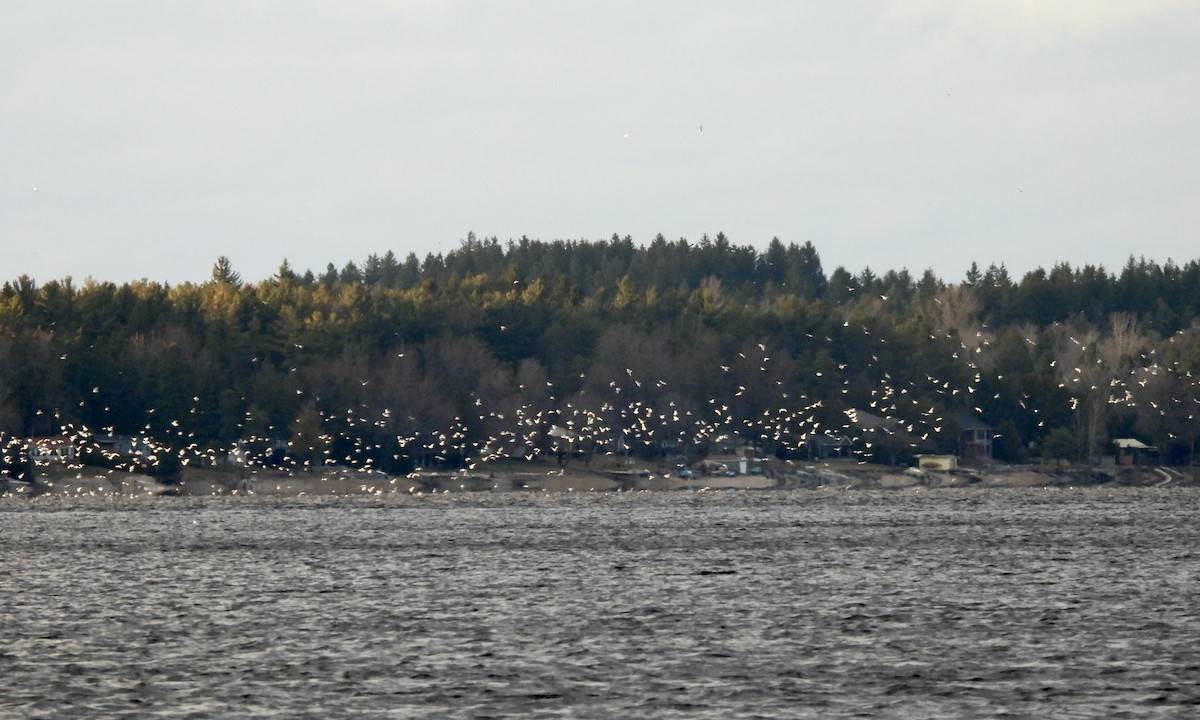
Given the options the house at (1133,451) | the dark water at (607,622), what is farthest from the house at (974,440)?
the dark water at (607,622)

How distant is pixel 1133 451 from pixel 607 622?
155 metres

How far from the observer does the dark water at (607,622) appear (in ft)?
127

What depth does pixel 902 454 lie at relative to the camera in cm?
19312

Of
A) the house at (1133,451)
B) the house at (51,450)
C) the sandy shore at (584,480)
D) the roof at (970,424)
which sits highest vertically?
the roof at (970,424)

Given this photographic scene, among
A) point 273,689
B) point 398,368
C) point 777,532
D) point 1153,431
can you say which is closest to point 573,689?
point 273,689

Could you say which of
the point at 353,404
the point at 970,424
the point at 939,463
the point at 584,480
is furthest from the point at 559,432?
the point at 970,424

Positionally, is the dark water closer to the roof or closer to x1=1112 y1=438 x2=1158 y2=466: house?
x1=1112 y1=438 x2=1158 y2=466: house

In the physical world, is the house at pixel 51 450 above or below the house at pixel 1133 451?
above

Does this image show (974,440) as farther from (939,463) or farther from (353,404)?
(353,404)

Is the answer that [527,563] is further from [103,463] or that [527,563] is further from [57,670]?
[103,463]

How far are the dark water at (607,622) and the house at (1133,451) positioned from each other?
308 ft

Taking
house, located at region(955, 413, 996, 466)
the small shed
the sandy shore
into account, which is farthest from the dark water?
house, located at region(955, 413, 996, 466)

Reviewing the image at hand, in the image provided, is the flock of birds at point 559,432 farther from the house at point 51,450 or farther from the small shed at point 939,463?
the small shed at point 939,463

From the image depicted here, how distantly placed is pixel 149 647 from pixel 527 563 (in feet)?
97.0
